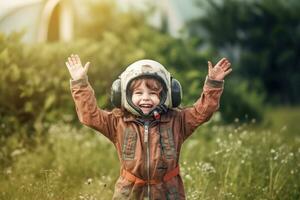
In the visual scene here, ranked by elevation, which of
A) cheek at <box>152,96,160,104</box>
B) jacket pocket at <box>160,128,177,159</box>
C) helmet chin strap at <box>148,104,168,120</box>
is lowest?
jacket pocket at <box>160,128,177,159</box>

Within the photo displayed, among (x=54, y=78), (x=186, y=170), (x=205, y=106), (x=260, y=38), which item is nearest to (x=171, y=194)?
(x=205, y=106)

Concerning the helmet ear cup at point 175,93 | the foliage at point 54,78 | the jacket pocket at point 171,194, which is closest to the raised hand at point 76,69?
the helmet ear cup at point 175,93

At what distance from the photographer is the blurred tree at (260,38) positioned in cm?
2191

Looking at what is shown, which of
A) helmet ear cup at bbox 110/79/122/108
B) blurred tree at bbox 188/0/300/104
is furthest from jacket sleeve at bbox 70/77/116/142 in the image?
blurred tree at bbox 188/0/300/104

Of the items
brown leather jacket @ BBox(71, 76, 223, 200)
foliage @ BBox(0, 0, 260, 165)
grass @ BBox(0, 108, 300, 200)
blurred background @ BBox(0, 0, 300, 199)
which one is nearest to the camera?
brown leather jacket @ BBox(71, 76, 223, 200)

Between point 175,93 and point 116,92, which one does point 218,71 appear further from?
point 116,92

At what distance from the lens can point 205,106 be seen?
5918mm

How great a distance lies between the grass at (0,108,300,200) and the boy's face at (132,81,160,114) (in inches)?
40.9

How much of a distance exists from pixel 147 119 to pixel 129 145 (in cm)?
24

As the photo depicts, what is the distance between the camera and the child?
232 inches

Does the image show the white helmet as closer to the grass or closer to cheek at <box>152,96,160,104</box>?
cheek at <box>152,96,160,104</box>

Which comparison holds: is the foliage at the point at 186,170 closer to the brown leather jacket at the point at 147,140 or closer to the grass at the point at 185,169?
the grass at the point at 185,169

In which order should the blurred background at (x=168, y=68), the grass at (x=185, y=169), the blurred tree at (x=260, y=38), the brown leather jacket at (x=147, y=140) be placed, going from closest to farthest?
the brown leather jacket at (x=147, y=140) → the grass at (x=185, y=169) → the blurred background at (x=168, y=68) → the blurred tree at (x=260, y=38)

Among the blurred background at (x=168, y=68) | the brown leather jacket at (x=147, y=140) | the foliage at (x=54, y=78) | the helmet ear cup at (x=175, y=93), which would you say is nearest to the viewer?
the brown leather jacket at (x=147, y=140)
